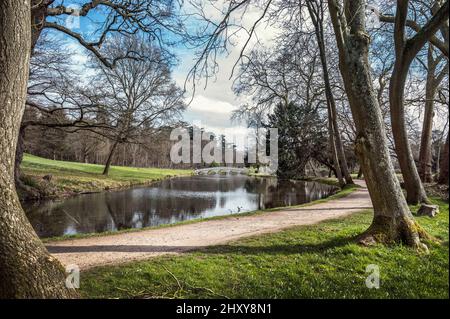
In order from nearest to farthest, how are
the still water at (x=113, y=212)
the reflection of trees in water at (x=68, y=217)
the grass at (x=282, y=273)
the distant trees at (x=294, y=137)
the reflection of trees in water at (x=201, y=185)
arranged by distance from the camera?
the grass at (x=282, y=273) → the reflection of trees in water at (x=68, y=217) → the still water at (x=113, y=212) → the reflection of trees in water at (x=201, y=185) → the distant trees at (x=294, y=137)

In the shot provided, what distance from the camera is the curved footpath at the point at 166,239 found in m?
5.43

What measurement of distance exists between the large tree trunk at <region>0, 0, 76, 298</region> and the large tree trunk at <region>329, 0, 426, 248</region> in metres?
4.88

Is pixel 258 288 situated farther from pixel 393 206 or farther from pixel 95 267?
pixel 393 206

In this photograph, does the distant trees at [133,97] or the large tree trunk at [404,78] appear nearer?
the large tree trunk at [404,78]

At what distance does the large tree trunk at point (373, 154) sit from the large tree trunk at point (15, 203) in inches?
192

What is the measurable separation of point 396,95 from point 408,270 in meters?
5.93

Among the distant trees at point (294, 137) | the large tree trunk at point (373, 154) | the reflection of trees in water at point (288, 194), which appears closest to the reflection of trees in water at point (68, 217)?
the reflection of trees in water at point (288, 194)

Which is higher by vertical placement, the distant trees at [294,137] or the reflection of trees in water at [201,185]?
the distant trees at [294,137]

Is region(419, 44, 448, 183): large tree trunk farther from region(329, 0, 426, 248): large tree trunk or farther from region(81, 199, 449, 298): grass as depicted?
region(329, 0, 426, 248): large tree trunk

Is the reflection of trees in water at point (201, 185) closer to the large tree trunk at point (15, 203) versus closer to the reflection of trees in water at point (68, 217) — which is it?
the reflection of trees in water at point (68, 217)

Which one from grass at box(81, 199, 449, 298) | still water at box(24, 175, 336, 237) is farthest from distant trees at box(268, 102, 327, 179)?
grass at box(81, 199, 449, 298)

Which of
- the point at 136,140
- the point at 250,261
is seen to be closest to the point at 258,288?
the point at 250,261

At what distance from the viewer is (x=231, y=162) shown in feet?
224

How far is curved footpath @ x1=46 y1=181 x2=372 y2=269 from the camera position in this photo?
17.8ft
